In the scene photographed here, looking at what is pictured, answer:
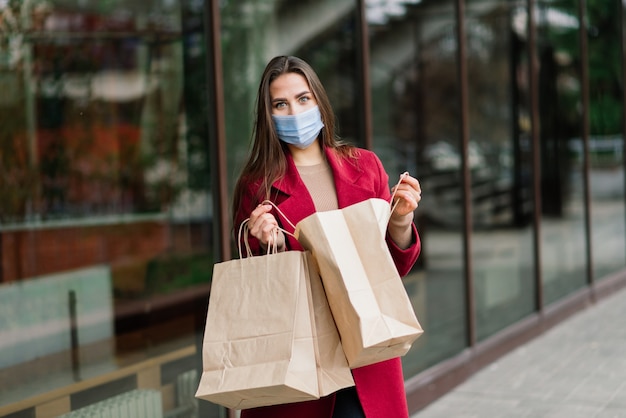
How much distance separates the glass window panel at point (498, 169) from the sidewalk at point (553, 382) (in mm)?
430

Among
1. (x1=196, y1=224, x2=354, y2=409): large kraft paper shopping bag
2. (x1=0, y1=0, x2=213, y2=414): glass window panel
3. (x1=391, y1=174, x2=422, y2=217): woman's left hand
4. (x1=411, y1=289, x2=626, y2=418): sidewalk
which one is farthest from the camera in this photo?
(x1=411, y1=289, x2=626, y2=418): sidewalk

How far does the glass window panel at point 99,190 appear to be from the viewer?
4625mm

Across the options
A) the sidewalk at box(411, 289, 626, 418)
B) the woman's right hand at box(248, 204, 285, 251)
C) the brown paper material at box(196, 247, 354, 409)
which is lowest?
the sidewalk at box(411, 289, 626, 418)

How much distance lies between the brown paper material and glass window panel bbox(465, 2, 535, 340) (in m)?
4.87

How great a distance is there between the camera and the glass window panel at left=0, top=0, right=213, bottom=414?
4.62 meters

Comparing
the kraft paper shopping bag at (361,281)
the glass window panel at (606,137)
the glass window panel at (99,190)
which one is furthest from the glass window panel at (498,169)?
the kraft paper shopping bag at (361,281)

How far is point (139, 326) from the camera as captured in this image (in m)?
5.20

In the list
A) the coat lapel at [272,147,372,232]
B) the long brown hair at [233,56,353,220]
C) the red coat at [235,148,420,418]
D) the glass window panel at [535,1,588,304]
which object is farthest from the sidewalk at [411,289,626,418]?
the long brown hair at [233,56,353,220]

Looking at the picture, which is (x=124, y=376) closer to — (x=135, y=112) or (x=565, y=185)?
(x=135, y=112)

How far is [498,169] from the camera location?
783cm

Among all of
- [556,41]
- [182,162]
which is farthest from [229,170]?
[556,41]

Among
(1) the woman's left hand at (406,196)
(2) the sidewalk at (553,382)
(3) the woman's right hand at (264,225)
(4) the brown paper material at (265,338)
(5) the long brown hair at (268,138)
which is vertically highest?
(5) the long brown hair at (268,138)

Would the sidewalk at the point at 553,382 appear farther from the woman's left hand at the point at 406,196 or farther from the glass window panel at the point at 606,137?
Answer: the woman's left hand at the point at 406,196

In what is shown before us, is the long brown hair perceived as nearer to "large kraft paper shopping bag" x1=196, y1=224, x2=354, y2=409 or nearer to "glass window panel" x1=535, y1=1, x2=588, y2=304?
"large kraft paper shopping bag" x1=196, y1=224, x2=354, y2=409
